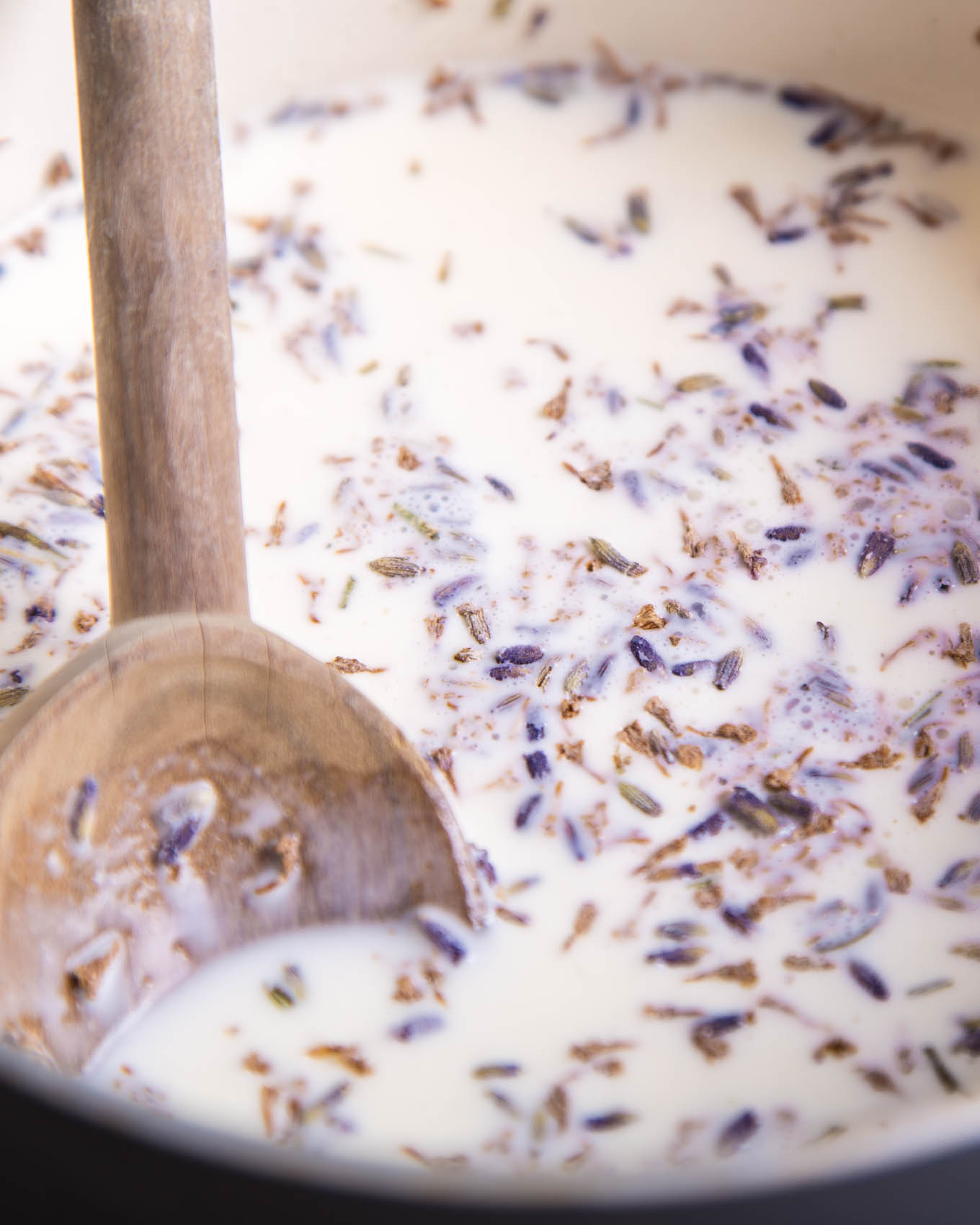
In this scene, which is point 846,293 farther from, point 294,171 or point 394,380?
point 294,171

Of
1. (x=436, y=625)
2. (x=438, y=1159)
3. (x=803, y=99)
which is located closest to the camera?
(x=438, y=1159)

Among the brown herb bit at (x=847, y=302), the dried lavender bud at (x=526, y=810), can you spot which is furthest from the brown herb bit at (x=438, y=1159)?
the brown herb bit at (x=847, y=302)

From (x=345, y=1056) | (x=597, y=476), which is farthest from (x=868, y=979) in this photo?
(x=597, y=476)

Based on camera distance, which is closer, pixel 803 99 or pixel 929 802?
pixel 929 802

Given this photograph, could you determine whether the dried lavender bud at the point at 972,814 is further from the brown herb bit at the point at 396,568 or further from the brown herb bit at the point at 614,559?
the brown herb bit at the point at 396,568

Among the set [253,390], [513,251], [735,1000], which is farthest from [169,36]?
[735,1000]

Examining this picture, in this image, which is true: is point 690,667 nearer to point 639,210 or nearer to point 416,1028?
point 416,1028
